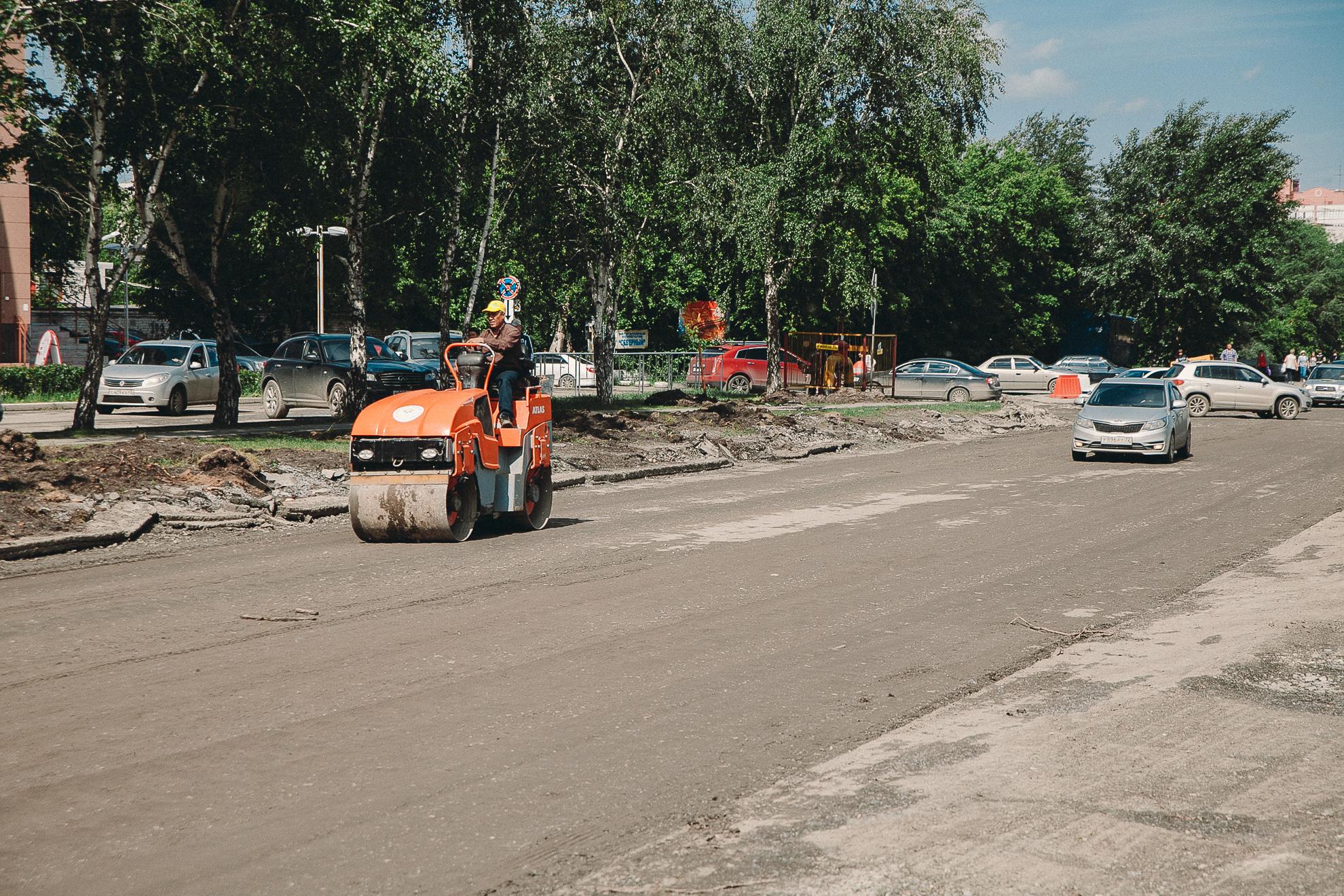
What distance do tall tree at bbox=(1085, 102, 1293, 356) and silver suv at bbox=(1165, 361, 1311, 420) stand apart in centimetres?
2675

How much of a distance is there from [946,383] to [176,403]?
1047 inches

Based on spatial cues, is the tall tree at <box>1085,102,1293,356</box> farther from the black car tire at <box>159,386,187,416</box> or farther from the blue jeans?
the blue jeans

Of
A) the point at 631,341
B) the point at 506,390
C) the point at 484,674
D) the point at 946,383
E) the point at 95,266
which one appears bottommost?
the point at 484,674

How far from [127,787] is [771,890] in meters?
2.72

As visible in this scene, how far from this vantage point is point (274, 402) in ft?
93.9

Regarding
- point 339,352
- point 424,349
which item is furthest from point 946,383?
point 339,352

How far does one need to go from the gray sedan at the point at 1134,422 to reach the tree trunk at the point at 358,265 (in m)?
14.1

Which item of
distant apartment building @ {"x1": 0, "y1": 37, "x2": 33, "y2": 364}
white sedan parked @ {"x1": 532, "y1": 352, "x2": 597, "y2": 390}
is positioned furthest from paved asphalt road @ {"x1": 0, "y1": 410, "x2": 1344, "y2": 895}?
distant apartment building @ {"x1": 0, "y1": 37, "x2": 33, "y2": 364}

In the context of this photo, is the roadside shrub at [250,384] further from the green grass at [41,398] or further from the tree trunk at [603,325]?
the tree trunk at [603,325]

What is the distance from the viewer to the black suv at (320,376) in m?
28.3

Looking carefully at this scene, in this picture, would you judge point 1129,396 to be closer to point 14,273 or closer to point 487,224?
point 487,224

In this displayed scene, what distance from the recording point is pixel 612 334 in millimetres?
37281

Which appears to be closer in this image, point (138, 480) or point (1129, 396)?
point (138, 480)

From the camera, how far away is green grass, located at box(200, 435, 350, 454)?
18.1 metres
